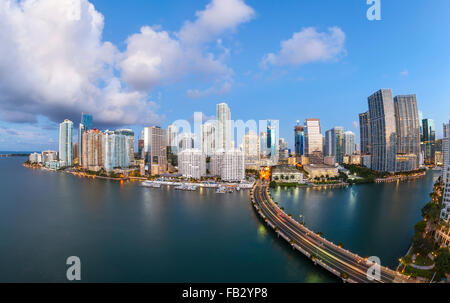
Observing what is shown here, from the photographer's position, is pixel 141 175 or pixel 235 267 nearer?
pixel 235 267

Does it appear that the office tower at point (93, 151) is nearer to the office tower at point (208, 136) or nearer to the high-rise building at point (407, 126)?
the office tower at point (208, 136)

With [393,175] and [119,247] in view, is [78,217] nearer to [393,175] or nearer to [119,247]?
[119,247]

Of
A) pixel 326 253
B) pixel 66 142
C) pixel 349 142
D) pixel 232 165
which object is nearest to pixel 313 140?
pixel 349 142

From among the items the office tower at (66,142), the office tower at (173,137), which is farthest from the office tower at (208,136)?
the office tower at (66,142)

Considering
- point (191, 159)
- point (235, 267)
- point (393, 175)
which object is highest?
point (191, 159)

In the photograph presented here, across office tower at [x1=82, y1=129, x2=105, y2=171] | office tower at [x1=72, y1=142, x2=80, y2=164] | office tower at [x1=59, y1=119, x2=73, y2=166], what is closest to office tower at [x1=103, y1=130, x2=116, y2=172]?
office tower at [x1=82, y1=129, x2=105, y2=171]
